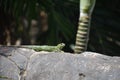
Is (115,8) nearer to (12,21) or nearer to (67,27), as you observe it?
(67,27)

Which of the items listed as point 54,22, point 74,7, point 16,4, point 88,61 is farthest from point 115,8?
point 88,61

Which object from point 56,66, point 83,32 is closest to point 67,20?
point 83,32

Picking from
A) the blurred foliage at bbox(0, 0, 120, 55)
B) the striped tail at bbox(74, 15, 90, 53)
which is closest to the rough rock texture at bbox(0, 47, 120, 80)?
the striped tail at bbox(74, 15, 90, 53)

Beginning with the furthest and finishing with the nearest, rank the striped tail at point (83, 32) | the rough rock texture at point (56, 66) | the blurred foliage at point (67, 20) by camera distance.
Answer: the blurred foliage at point (67, 20) < the striped tail at point (83, 32) < the rough rock texture at point (56, 66)

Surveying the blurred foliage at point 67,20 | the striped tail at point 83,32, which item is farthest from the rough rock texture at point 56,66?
the blurred foliage at point 67,20

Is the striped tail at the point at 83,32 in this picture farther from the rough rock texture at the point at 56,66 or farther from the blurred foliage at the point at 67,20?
the blurred foliage at the point at 67,20

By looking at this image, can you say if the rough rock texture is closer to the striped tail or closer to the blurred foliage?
the striped tail
